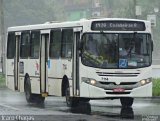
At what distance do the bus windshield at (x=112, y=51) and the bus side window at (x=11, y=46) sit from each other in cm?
692

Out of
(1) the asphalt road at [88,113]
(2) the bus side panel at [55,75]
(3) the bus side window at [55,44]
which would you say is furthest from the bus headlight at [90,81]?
(3) the bus side window at [55,44]

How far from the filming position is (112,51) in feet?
67.3

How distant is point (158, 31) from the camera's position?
3728 inches

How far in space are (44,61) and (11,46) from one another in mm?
3863

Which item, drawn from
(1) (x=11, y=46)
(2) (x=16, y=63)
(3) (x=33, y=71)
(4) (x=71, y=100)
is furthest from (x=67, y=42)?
(1) (x=11, y=46)

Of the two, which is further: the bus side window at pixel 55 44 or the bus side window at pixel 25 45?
the bus side window at pixel 25 45

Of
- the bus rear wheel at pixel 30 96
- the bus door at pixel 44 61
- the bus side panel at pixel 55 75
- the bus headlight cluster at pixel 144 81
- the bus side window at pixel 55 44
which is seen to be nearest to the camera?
the bus headlight cluster at pixel 144 81

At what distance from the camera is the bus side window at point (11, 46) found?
27.0 meters

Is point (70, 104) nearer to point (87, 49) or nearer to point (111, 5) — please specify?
point (87, 49)

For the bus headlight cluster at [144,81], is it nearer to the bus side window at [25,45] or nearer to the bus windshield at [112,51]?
the bus windshield at [112,51]

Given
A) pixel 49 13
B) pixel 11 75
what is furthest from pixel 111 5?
pixel 11 75

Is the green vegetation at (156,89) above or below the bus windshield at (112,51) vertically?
below

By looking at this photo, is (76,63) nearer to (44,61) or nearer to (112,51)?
(112,51)

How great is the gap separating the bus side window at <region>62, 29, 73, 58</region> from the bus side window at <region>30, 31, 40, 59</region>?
2.24 m
